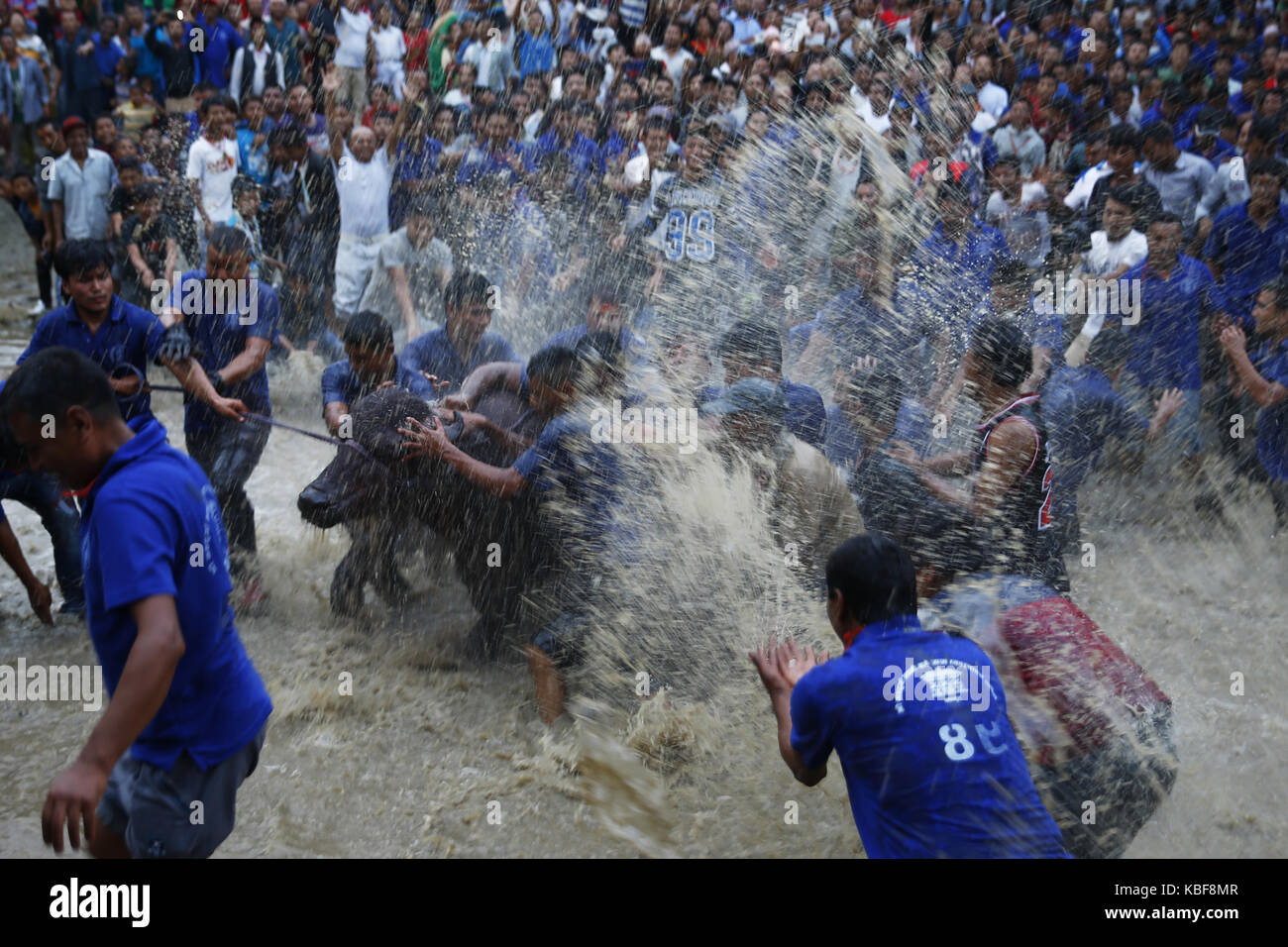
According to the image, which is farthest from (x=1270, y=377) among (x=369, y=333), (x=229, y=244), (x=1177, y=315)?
(x=229, y=244)

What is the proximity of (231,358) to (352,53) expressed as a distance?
19.3 feet

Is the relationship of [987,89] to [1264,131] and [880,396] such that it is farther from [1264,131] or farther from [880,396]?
[880,396]

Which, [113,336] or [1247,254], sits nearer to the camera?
[113,336]

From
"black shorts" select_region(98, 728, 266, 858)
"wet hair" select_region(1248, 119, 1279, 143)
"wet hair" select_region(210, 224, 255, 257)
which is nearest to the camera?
"black shorts" select_region(98, 728, 266, 858)

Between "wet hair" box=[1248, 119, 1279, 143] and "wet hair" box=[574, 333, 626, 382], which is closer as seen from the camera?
"wet hair" box=[574, 333, 626, 382]

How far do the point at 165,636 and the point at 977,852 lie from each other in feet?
6.46

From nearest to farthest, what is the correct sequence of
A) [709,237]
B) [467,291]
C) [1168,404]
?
[467,291]
[1168,404]
[709,237]

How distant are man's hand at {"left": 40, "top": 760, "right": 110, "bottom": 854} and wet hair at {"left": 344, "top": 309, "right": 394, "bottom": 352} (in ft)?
10.5

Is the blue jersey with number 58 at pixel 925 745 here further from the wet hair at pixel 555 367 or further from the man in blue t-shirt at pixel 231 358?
the man in blue t-shirt at pixel 231 358

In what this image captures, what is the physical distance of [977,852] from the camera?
269 centimetres

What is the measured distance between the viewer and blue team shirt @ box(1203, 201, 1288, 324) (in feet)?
23.7

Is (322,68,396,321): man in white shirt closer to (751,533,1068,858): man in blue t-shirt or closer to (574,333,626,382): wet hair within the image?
(574,333,626,382): wet hair

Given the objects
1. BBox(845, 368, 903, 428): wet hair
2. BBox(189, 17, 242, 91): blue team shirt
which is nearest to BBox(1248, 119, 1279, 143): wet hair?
BBox(845, 368, 903, 428): wet hair

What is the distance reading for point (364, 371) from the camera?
548 centimetres
